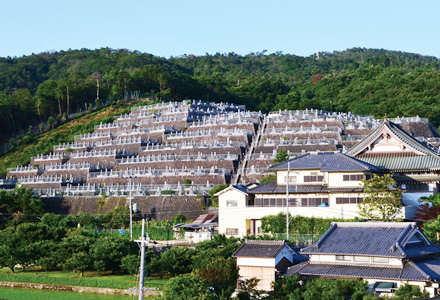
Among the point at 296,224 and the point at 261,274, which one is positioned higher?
the point at 296,224

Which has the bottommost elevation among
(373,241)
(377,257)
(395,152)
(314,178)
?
(377,257)

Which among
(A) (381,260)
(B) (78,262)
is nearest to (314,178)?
(B) (78,262)

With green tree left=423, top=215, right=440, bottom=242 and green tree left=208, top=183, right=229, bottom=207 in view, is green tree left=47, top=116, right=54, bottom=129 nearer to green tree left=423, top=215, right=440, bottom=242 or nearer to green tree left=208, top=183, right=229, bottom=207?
green tree left=208, top=183, right=229, bottom=207

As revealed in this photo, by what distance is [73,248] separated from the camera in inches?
1731

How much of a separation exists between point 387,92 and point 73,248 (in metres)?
68.5

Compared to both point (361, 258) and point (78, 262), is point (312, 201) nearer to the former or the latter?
point (78, 262)

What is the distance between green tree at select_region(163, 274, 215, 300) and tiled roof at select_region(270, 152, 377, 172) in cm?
1976

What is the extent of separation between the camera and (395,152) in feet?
165

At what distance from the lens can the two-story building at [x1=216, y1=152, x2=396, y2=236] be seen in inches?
1801

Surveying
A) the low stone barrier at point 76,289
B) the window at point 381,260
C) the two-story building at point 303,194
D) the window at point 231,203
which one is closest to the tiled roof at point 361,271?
the window at point 381,260

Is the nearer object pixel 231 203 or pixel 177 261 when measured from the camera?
pixel 177 261

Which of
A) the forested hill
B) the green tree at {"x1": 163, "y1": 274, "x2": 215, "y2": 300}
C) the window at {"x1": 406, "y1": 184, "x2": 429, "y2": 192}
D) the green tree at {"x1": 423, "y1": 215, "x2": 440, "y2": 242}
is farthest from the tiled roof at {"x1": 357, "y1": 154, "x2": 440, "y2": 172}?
the forested hill

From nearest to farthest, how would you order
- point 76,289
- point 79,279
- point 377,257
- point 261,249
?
point 377,257 < point 261,249 < point 76,289 < point 79,279

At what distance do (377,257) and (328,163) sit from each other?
17.8 meters
